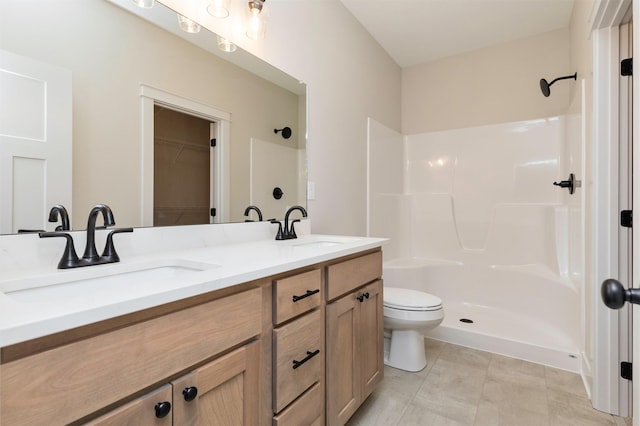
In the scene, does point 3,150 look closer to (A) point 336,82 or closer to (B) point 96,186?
(B) point 96,186

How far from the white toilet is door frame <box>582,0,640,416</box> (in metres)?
0.77

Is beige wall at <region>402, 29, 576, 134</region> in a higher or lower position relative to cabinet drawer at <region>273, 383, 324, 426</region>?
higher

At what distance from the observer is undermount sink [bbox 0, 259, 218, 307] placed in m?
0.64

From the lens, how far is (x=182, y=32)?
134cm

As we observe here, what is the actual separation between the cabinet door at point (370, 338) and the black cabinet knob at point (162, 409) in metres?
0.90

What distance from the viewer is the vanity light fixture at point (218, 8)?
1375mm

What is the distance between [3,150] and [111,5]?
2.06ft

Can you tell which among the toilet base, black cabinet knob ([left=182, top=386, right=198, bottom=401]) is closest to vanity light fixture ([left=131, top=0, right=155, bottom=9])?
black cabinet knob ([left=182, top=386, right=198, bottom=401])

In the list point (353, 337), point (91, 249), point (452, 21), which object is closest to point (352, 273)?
point (353, 337)

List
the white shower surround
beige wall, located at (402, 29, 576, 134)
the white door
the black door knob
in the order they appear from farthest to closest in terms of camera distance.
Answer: beige wall, located at (402, 29, 576, 134), the white shower surround, the white door, the black door knob

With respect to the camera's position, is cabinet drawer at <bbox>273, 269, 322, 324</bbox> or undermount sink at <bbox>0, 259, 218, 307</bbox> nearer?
undermount sink at <bbox>0, 259, 218, 307</bbox>

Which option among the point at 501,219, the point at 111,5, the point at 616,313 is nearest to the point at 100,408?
the point at 111,5

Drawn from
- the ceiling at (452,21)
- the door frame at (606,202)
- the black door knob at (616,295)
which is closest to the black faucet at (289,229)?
the black door knob at (616,295)

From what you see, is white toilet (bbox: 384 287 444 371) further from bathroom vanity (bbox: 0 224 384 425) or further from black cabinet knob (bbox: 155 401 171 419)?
black cabinet knob (bbox: 155 401 171 419)
